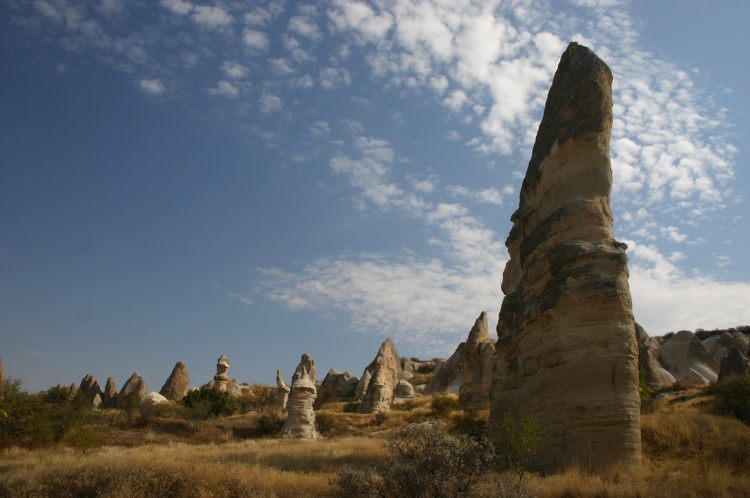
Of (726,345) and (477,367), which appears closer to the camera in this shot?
(477,367)

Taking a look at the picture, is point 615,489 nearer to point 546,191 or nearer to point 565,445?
point 565,445

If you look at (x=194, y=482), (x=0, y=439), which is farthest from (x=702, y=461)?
(x=0, y=439)

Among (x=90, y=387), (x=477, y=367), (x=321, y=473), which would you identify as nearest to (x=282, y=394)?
(x=477, y=367)

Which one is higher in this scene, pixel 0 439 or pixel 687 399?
pixel 687 399

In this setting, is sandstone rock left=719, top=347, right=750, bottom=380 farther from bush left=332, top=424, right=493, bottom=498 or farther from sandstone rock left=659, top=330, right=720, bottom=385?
bush left=332, top=424, right=493, bottom=498

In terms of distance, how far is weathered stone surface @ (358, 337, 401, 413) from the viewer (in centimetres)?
2948

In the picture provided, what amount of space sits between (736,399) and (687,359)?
19802 mm

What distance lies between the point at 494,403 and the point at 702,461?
4.76m

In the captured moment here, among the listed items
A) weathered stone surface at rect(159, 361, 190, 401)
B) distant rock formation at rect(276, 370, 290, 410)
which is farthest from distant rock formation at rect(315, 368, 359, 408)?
weathered stone surface at rect(159, 361, 190, 401)

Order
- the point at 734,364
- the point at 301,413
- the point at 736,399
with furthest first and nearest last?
the point at 734,364
the point at 301,413
the point at 736,399

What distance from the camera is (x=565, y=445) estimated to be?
33.0ft

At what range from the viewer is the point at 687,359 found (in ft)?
108

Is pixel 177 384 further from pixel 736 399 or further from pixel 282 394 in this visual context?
pixel 736 399

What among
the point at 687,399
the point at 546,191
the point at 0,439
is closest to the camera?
the point at 546,191
